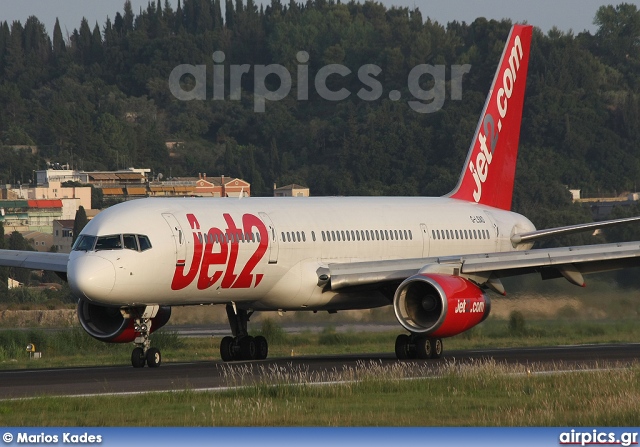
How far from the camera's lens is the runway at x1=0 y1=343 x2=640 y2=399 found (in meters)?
27.1

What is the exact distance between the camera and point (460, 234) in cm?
4150

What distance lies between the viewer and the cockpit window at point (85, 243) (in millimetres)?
31609

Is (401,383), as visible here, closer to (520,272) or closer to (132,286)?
(132,286)

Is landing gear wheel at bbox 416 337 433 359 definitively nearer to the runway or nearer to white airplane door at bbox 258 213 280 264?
the runway

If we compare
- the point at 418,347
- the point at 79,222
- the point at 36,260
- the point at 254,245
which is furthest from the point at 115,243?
the point at 79,222

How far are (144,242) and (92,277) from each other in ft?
5.75

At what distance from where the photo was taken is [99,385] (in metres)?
27.8

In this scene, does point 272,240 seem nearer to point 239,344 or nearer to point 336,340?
→ point 239,344

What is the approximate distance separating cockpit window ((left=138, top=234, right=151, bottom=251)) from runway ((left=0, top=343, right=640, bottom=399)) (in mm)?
2667

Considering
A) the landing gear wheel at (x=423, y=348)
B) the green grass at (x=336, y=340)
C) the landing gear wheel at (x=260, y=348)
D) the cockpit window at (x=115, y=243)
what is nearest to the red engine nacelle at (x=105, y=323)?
the cockpit window at (x=115, y=243)

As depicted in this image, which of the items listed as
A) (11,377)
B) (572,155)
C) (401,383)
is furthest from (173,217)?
(572,155)

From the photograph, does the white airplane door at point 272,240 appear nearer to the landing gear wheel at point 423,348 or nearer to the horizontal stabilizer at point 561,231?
the landing gear wheel at point 423,348

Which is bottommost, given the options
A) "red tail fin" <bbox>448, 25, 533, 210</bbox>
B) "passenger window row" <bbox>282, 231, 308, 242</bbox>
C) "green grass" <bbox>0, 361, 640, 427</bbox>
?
"green grass" <bbox>0, 361, 640, 427</bbox>

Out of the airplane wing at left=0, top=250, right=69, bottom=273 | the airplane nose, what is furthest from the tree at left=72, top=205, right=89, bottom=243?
the airplane nose
